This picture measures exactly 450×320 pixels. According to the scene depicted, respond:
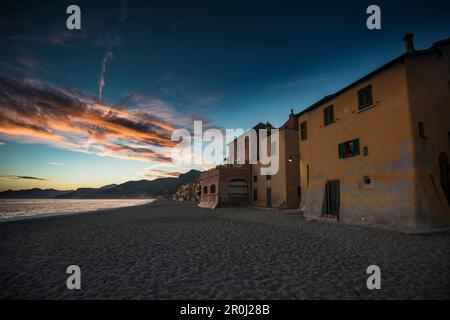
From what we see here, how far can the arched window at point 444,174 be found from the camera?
11305mm

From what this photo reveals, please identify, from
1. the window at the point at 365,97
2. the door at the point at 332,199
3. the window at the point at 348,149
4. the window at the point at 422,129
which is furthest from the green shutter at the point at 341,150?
the window at the point at 422,129

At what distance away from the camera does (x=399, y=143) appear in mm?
11445

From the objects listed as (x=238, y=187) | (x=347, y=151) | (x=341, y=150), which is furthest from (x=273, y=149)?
(x=347, y=151)

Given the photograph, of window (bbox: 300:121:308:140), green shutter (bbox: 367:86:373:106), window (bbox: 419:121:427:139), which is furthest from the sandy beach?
window (bbox: 300:121:308:140)

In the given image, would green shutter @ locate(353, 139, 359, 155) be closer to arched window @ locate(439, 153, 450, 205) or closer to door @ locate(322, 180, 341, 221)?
door @ locate(322, 180, 341, 221)

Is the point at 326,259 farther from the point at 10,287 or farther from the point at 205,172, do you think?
the point at 205,172

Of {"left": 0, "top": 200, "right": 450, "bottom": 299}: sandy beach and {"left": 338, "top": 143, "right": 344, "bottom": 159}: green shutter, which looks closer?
{"left": 0, "top": 200, "right": 450, "bottom": 299}: sandy beach

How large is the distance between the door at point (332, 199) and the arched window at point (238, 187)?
59.0ft

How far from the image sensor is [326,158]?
53.8ft

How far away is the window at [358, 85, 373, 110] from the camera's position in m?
13.1

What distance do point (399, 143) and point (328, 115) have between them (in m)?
5.60

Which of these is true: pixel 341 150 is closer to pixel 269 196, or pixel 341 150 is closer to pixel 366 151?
pixel 366 151

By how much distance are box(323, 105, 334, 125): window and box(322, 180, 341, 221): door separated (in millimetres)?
4114
